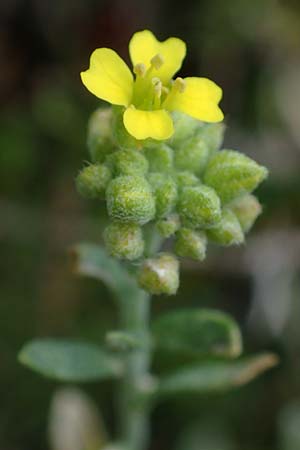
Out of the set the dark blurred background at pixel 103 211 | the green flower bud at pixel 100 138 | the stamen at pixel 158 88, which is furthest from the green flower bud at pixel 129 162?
the dark blurred background at pixel 103 211

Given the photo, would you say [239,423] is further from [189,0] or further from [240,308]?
[189,0]

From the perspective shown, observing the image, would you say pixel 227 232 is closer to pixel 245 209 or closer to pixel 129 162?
pixel 245 209

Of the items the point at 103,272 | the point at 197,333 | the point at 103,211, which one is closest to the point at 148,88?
the point at 103,272

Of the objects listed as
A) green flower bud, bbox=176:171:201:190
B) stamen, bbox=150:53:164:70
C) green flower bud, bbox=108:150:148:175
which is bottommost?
green flower bud, bbox=176:171:201:190

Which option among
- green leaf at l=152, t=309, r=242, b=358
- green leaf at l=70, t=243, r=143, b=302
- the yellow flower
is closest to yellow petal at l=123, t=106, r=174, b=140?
the yellow flower

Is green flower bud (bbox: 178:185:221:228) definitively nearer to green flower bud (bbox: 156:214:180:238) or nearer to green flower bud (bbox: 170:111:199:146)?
green flower bud (bbox: 156:214:180:238)

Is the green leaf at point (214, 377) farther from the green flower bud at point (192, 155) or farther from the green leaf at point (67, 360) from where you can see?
the green flower bud at point (192, 155)

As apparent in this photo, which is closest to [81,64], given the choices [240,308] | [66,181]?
[66,181]
